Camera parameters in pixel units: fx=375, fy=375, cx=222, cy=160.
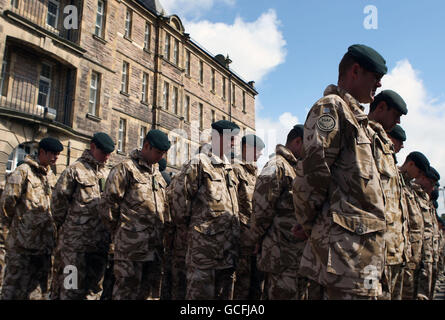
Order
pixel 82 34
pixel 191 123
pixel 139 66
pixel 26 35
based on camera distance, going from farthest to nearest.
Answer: pixel 191 123
pixel 139 66
pixel 82 34
pixel 26 35

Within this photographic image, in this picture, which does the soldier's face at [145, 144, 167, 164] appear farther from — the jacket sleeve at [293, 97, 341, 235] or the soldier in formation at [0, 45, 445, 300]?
the jacket sleeve at [293, 97, 341, 235]

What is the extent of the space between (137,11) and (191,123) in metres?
9.24

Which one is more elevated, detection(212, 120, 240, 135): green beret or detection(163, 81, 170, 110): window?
detection(163, 81, 170, 110): window

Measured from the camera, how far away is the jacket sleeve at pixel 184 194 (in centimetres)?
458

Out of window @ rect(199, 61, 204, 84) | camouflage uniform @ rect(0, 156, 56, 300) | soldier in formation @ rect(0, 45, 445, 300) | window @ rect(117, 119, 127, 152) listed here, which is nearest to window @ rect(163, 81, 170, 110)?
window @ rect(117, 119, 127, 152)

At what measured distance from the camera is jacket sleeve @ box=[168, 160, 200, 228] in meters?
4.58

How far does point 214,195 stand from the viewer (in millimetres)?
4590

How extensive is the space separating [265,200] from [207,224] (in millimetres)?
816

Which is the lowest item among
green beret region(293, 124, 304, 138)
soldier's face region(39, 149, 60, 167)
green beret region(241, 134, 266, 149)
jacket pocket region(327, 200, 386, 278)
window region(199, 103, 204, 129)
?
jacket pocket region(327, 200, 386, 278)

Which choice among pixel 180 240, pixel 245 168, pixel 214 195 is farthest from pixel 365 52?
pixel 180 240

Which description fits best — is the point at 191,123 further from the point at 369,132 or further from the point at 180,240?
the point at 369,132

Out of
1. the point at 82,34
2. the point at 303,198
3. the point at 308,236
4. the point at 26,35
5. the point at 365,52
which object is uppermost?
the point at 82,34

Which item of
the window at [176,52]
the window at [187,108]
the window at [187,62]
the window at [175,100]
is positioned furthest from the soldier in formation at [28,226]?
the window at [187,62]

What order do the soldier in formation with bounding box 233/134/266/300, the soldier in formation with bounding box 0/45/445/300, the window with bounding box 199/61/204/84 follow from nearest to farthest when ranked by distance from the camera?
the soldier in formation with bounding box 0/45/445/300 → the soldier in formation with bounding box 233/134/266/300 → the window with bounding box 199/61/204/84
